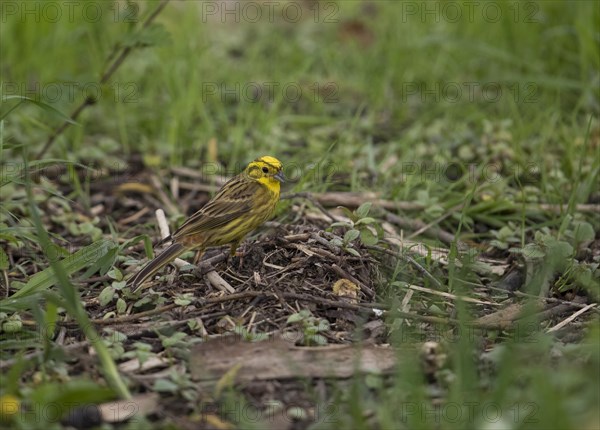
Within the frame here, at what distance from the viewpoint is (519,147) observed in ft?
24.5

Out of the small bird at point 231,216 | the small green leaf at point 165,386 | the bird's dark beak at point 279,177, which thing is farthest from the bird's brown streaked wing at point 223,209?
the small green leaf at point 165,386

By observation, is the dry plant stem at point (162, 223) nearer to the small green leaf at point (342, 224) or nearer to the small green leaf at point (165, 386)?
the small green leaf at point (342, 224)

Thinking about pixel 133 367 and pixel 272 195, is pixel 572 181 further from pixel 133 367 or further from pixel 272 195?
pixel 133 367

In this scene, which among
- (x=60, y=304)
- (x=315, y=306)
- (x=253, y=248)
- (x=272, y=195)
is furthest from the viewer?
(x=272, y=195)

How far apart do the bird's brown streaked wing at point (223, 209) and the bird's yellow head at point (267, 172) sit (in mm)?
66

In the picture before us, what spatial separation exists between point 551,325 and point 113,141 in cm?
434

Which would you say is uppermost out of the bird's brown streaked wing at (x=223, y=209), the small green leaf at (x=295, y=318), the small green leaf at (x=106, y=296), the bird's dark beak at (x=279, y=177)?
the bird's dark beak at (x=279, y=177)

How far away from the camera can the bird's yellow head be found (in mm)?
6113

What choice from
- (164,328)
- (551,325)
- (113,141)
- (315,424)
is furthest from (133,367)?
(113,141)

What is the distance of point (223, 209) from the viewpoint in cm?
587

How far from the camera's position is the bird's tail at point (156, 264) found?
17.1 feet

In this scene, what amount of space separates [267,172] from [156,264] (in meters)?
1.20

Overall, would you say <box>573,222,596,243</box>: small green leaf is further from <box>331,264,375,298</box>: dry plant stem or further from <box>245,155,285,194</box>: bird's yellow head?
<box>245,155,285,194</box>: bird's yellow head

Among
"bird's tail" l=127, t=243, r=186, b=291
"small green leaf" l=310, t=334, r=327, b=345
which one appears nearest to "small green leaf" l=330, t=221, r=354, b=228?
"bird's tail" l=127, t=243, r=186, b=291
